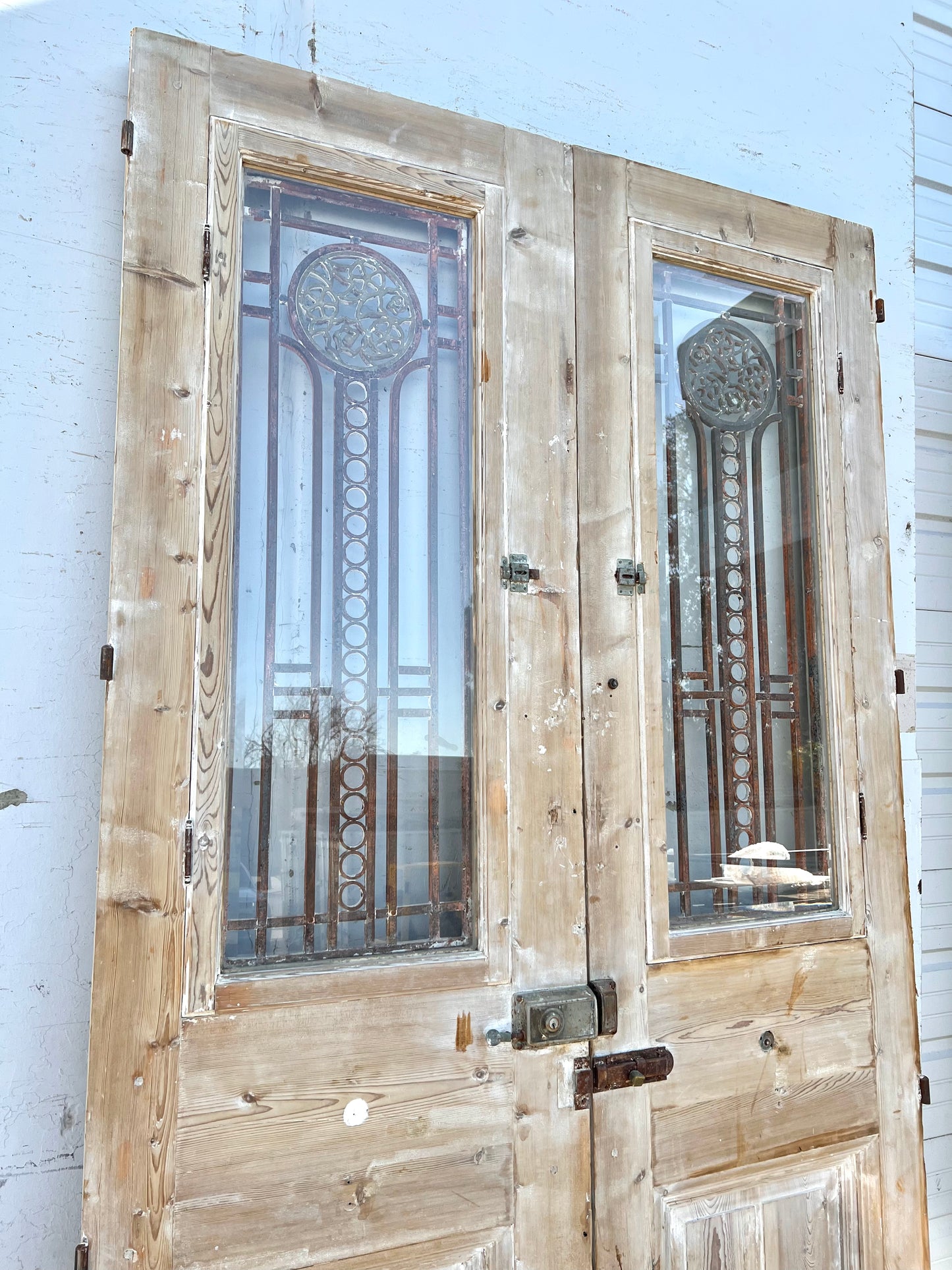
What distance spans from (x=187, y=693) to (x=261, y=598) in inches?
7.7

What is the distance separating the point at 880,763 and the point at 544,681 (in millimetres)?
754

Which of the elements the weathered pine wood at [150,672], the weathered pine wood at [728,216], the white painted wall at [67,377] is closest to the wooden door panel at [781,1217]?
the weathered pine wood at [150,672]

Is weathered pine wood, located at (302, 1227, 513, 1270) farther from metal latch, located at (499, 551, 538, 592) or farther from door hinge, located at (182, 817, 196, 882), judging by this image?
metal latch, located at (499, 551, 538, 592)

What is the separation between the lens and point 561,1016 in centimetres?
147

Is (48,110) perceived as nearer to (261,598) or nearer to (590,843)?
(261,598)

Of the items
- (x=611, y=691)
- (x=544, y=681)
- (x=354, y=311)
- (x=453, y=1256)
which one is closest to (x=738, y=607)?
(x=611, y=691)

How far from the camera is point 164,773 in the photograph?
51.2 inches

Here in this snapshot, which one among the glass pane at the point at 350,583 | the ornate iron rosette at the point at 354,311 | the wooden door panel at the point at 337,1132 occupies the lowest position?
the wooden door panel at the point at 337,1132

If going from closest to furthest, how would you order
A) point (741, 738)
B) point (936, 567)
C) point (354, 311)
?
point (354, 311), point (741, 738), point (936, 567)

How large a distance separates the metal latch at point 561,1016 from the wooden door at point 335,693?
2cm

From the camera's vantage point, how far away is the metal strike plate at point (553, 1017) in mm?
1452

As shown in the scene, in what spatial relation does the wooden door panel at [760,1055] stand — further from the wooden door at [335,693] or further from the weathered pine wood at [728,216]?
the weathered pine wood at [728,216]

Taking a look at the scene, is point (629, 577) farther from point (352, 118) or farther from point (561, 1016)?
point (352, 118)

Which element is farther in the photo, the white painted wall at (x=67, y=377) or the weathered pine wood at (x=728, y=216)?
the weathered pine wood at (x=728, y=216)
